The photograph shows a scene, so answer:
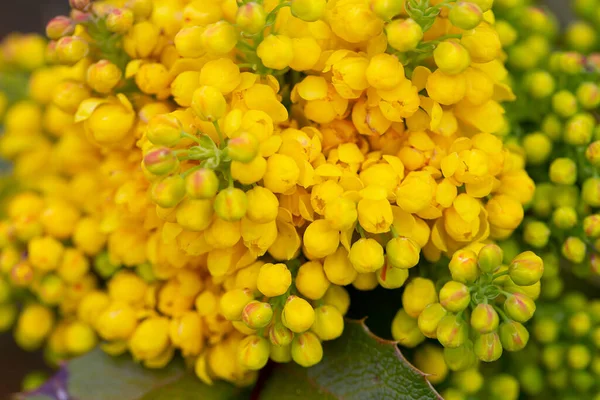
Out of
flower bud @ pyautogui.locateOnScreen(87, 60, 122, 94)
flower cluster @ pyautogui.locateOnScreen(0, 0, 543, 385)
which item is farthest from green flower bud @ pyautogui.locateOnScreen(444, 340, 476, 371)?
flower bud @ pyautogui.locateOnScreen(87, 60, 122, 94)

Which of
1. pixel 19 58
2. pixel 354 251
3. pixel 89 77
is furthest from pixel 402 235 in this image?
pixel 19 58

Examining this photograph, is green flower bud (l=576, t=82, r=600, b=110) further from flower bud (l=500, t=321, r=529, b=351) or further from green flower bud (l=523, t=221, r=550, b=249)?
flower bud (l=500, t=321, r=529, b=351)

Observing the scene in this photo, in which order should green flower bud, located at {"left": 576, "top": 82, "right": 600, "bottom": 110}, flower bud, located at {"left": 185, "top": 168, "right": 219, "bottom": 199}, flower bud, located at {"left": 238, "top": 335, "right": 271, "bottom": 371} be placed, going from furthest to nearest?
green flower bud, located at {"left": 576, "top": 82, "right": 600, "bottom": 110}, flower bud, located at {"left": 238, "top": 335, "right": 271, "bottom": 371}, flower bud, located at {"left": 185, "top": 168, "right": 219, "bottom": 199}

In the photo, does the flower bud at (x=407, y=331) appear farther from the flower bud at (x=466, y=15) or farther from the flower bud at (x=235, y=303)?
the flower bud at (x=466, y=15)

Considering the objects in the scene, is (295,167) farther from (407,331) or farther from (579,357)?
(579,357)

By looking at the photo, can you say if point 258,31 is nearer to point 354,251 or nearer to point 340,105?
point 340,105

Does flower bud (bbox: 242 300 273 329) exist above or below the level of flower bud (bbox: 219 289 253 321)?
above
